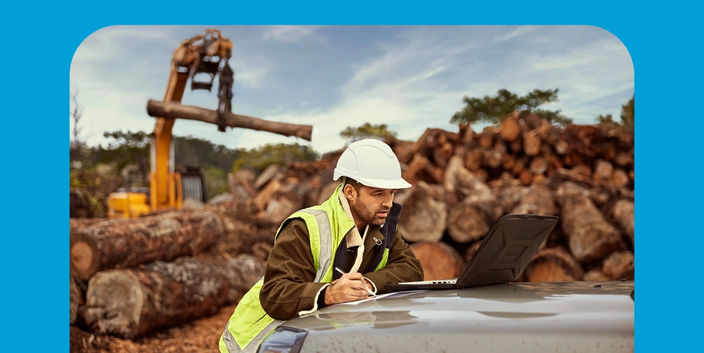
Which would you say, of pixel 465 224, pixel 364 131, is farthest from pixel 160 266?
pixel 465 224

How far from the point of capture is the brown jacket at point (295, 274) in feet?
7.32

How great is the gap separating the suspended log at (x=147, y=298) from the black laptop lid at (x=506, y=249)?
3253 millimetres

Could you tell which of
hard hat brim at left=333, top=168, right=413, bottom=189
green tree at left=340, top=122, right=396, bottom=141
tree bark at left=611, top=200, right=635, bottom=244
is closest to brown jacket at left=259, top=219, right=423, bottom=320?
hard hat brim at left=333, top=168, right=413, bottom=189

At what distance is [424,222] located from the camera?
5.31 metres

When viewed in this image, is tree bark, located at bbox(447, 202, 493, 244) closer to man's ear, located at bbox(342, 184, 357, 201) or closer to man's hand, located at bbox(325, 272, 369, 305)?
man's ear, located at bbox(342, 184, 357, 201)

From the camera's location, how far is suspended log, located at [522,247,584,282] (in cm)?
532

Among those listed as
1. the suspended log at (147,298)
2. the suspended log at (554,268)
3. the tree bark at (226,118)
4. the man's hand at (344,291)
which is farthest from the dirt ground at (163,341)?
the man's hand at (344,291)

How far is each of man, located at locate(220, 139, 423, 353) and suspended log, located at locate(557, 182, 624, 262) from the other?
122 inches

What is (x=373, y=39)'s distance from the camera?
500cm

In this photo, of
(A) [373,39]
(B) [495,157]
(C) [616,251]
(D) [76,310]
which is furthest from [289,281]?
(B) [495,157]

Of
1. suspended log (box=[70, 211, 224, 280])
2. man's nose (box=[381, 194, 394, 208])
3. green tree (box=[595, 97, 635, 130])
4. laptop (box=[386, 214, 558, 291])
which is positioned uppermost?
green tree (box=[595, 97, 635, 130])

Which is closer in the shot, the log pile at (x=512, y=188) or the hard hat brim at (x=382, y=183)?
the hard hat brim at (x=382, y=183)

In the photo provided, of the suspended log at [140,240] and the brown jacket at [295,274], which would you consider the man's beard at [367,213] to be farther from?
the suspended log at [140,240]

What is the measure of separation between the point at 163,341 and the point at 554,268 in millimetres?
2939
